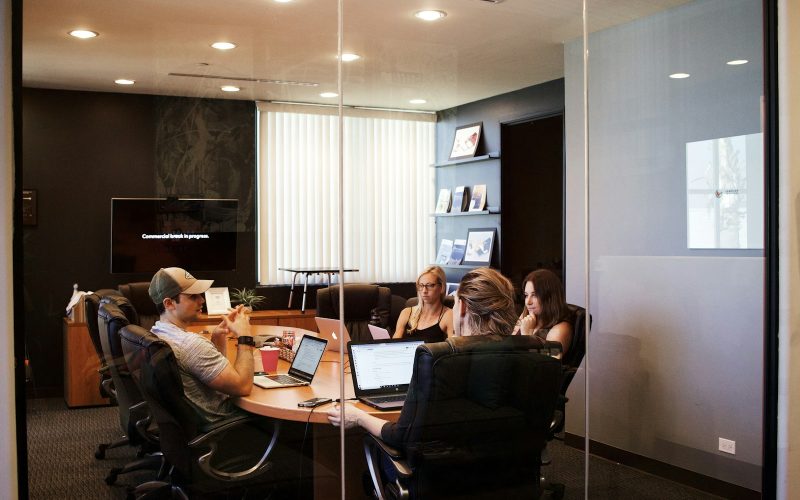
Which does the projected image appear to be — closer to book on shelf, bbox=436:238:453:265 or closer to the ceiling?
the ceiling

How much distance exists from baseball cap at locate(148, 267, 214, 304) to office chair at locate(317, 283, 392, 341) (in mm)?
488

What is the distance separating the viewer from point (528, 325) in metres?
3.12

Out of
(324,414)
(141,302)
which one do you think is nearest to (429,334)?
(324,414)

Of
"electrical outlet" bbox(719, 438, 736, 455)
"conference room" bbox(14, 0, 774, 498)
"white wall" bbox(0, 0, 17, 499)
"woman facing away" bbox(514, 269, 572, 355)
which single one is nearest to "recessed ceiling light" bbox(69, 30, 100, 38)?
"conference room" bbox(14, 0, 774, 498)

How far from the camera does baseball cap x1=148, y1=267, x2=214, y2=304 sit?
8.49 ft

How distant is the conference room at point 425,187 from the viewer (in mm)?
2514

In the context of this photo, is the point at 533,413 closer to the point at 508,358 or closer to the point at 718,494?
the point at 508,358

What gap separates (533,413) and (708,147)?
1698 mm

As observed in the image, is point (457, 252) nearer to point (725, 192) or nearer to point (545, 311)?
point (545, 311)

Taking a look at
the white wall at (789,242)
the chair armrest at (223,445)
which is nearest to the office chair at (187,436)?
the chair armrest at (223,445)

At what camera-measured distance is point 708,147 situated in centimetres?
373

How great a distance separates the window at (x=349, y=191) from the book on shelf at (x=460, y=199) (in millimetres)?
99

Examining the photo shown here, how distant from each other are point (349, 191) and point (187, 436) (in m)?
1.10

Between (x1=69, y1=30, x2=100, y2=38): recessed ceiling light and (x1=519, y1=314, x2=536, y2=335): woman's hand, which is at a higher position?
(x1=69, y1=30, x2=100, y2=38): recessed ceiling light
